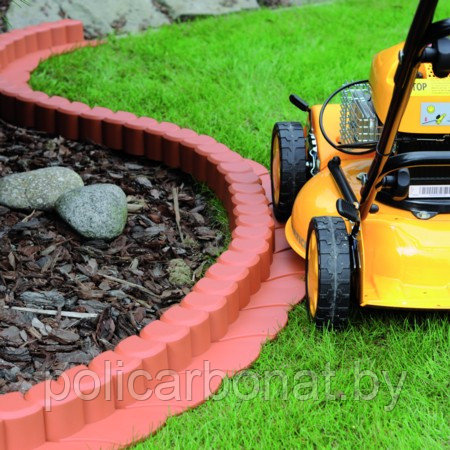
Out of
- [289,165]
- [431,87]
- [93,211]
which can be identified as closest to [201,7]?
[289,165]

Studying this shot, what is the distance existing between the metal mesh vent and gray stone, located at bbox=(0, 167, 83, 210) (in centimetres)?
104

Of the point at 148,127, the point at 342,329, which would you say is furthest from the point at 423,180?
the point at 148,127

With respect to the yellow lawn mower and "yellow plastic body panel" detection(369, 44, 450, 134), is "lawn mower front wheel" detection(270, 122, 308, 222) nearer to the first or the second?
the yellow lawn mower

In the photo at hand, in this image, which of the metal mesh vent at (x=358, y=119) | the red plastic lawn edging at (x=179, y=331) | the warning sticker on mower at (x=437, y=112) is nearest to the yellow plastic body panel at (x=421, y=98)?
the warning sticker on mower at (x=437, y=112)

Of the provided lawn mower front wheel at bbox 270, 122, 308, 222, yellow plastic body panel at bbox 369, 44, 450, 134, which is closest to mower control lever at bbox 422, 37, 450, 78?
yellow plastic body panel at bbox 369, 44, 450, 134

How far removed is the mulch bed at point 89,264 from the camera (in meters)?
2.65

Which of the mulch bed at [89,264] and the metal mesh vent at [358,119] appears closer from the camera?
the mulch bed at [89,264]

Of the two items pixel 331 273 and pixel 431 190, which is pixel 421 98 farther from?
pixel 331 273

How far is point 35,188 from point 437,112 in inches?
60.1

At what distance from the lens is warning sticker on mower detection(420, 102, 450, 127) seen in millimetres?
2631

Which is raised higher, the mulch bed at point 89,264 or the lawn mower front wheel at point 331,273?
the lawn mower front wheel at point 331,273

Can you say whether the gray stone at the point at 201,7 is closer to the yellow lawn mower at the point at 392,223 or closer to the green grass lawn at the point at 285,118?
the green grass lawn at the point at 285,118

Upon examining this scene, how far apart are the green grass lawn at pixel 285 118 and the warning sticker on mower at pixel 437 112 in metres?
0.61

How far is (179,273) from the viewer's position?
3.10 metres
